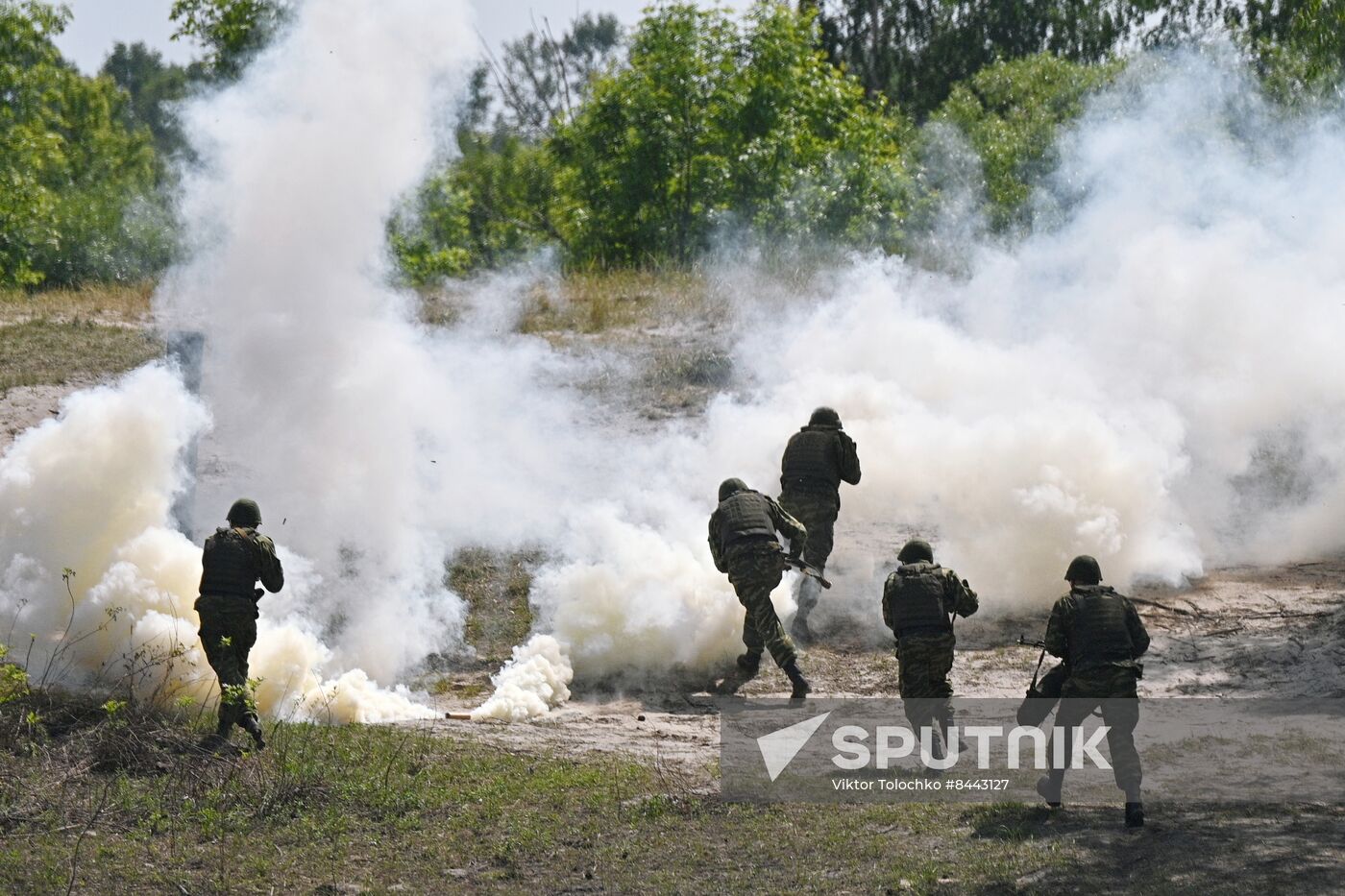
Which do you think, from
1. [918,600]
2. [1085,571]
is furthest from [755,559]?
[1085,571]

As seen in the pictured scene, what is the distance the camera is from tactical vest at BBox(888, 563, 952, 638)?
967 centimetres

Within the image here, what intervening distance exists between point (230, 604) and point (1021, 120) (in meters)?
19.7

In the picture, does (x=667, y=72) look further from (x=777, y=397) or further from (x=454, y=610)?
(x=454, y=610)

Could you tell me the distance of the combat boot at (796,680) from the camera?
11.7m

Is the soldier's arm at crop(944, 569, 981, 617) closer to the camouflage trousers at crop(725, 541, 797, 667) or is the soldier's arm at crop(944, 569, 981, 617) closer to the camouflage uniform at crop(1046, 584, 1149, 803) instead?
the camouflage uniform at crop(1046, 584, 1149, 803)

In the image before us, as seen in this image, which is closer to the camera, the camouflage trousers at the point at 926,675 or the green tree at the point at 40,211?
the camouflage trousers at the point at 926,675

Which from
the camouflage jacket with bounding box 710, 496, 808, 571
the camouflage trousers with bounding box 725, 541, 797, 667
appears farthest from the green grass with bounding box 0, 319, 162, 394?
the camouflage trousers with bounding box 725, 541, 797, 667

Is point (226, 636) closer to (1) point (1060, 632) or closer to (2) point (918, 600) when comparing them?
(2) point (918, 600)

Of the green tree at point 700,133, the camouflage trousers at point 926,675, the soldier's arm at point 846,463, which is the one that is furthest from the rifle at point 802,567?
the green tree at point 700,133

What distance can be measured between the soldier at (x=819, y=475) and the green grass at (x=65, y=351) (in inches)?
370

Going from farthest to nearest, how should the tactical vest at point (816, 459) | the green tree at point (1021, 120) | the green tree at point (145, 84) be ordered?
the green tree at point (145, 84) < the green tree at point (1021, 120) < the tactical vest at point (816, 459)

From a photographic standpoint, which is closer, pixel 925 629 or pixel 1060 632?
pixel 1060 632

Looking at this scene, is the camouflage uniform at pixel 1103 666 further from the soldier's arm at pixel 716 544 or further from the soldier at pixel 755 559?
the soldier's arm at pixel 716 544

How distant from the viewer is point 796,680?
11.8 m
